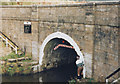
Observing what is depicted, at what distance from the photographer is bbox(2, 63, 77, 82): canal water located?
15.4 meters

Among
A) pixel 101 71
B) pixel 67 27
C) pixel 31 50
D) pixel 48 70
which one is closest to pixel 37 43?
pixel 31 50

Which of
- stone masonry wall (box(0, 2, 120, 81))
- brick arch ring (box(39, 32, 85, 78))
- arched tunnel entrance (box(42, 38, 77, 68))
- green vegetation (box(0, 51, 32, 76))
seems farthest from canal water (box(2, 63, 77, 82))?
stone masonry wall (box(0, 2, 120, 81))

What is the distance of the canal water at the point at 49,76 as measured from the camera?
15.4 m

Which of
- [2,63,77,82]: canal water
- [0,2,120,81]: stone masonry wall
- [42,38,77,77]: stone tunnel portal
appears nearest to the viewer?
[0,2,120,81]: stone masonry wall

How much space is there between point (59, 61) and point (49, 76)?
2.12 metres

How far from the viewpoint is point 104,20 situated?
10516 millimetres

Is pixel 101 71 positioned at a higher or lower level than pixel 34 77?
higher

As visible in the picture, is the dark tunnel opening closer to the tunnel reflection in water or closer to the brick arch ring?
the tunnel reflection in water

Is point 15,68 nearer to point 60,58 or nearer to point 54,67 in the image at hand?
point 54,67

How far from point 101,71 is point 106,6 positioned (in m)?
3.75

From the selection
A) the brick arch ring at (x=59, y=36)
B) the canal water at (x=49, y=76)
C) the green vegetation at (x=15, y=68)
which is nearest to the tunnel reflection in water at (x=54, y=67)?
the canal water at (x=49, y=76)

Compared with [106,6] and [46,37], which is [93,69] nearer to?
[106,6]

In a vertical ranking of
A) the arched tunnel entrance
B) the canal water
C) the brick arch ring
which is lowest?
the canal water

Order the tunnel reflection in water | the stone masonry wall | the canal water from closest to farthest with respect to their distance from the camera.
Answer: the stone masonry wall → the canal water → the tunnel reflection in water
